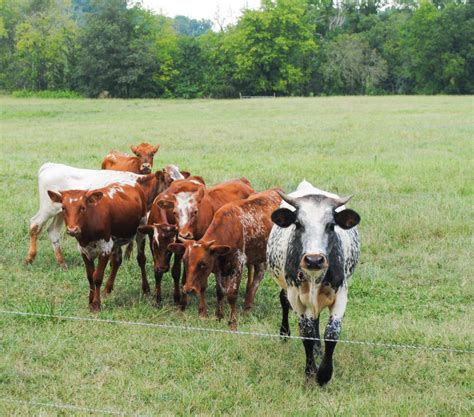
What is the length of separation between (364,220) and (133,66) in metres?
64.1

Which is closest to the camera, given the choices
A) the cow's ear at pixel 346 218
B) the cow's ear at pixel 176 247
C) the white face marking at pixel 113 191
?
the cow's ear at pixel 346 218

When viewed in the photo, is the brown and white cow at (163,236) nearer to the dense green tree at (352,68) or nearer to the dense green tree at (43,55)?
the dense green tree at (352,68)

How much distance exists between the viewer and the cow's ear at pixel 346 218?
5.89m

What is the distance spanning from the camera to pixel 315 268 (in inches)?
217

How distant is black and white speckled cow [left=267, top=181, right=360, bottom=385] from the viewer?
576cm

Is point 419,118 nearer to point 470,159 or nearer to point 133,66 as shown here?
point 470,159

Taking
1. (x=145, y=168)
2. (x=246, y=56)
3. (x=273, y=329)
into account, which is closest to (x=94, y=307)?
(x=273, y=329)

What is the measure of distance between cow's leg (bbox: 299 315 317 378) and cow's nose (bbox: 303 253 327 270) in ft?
2.65

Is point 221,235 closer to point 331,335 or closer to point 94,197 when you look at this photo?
point 94,197

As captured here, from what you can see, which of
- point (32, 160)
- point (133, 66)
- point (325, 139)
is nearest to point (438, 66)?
point (133, 66)

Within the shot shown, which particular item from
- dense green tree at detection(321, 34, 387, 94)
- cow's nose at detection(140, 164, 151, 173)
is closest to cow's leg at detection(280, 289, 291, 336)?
cow's nose at detection(140, 164, 151, 173)

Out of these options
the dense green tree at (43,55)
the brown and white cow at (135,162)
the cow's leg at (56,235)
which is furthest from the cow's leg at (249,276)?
the dense green tree at (43,55)

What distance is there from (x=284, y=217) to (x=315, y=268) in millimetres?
625

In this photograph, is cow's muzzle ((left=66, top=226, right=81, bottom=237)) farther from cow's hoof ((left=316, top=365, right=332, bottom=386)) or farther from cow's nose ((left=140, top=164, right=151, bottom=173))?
cow's nose ((left=140, top=164, right=151, bottom=173))
